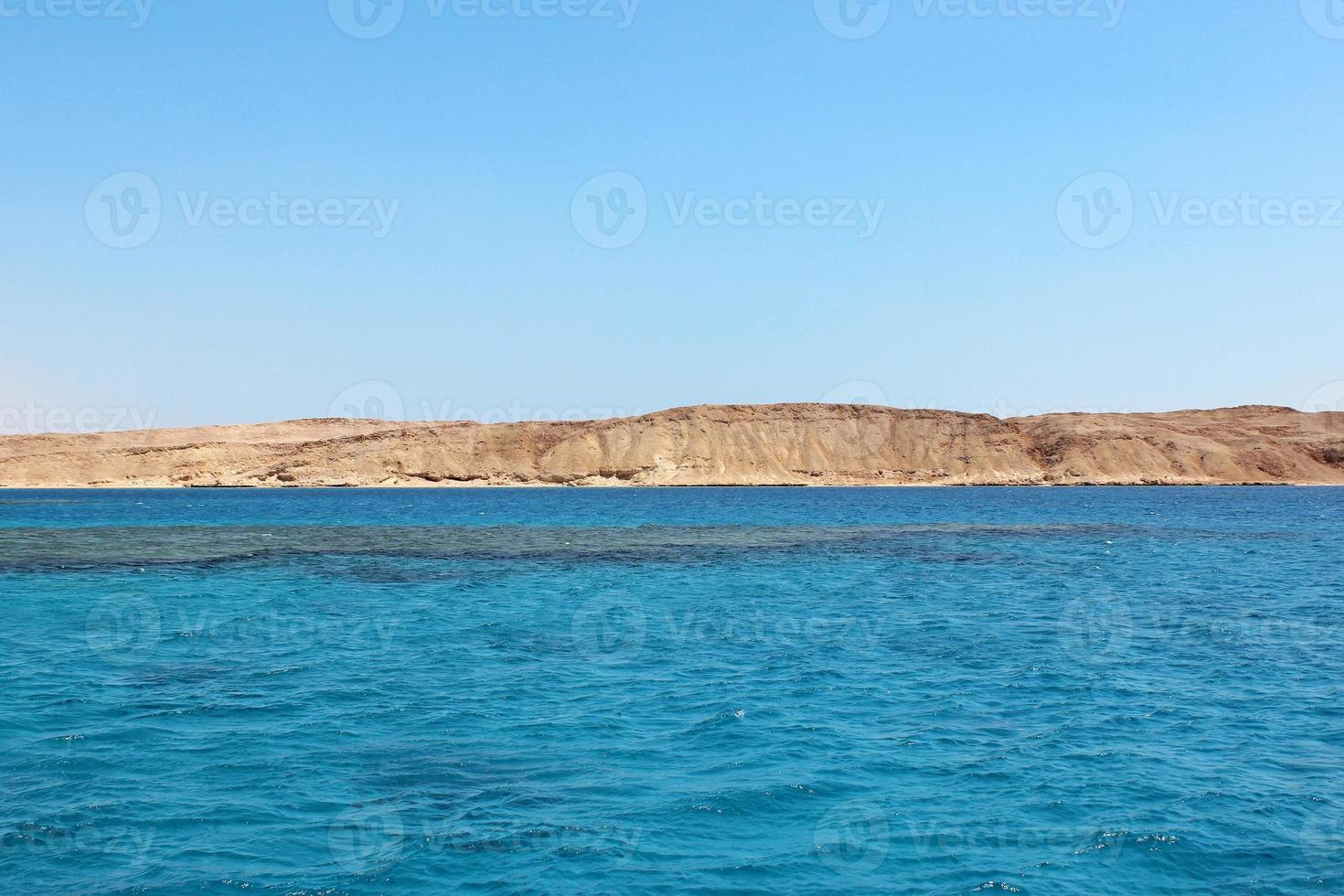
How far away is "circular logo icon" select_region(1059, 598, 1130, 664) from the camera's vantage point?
23.8 metres

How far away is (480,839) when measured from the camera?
12070 mm

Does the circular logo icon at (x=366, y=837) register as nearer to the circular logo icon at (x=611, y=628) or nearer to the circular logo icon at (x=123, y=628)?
the circular logo icon at (x=611, y=628)

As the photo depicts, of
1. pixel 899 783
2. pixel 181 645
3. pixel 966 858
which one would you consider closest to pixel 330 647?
pixel 181 645

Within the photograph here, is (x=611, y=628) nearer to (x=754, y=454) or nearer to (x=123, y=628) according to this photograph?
(x=123, y=628)

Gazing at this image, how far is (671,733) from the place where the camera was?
16.9 meters

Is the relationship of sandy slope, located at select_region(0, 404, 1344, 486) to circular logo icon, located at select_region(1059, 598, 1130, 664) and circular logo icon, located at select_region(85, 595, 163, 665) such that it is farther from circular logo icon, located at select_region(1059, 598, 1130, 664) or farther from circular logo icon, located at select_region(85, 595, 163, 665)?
circular logo icon, located at select_region(1059, 598, 1130, 664)

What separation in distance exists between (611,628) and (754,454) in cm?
11783

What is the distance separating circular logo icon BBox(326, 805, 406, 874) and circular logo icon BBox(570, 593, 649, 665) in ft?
32.8

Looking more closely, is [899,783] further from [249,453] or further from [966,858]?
[249,453]

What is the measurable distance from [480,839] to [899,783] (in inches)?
228

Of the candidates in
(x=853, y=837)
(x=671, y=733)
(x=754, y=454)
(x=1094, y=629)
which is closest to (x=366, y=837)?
(x=853, y=837)

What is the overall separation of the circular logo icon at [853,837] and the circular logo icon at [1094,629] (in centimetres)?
1145

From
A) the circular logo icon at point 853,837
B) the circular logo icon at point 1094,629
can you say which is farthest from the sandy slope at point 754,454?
the circular logo icon at point 853,837

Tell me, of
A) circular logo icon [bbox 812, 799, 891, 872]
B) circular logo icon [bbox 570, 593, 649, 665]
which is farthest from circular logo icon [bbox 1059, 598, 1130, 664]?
circular logo icon [bbox 812, 799, 891, 872]
